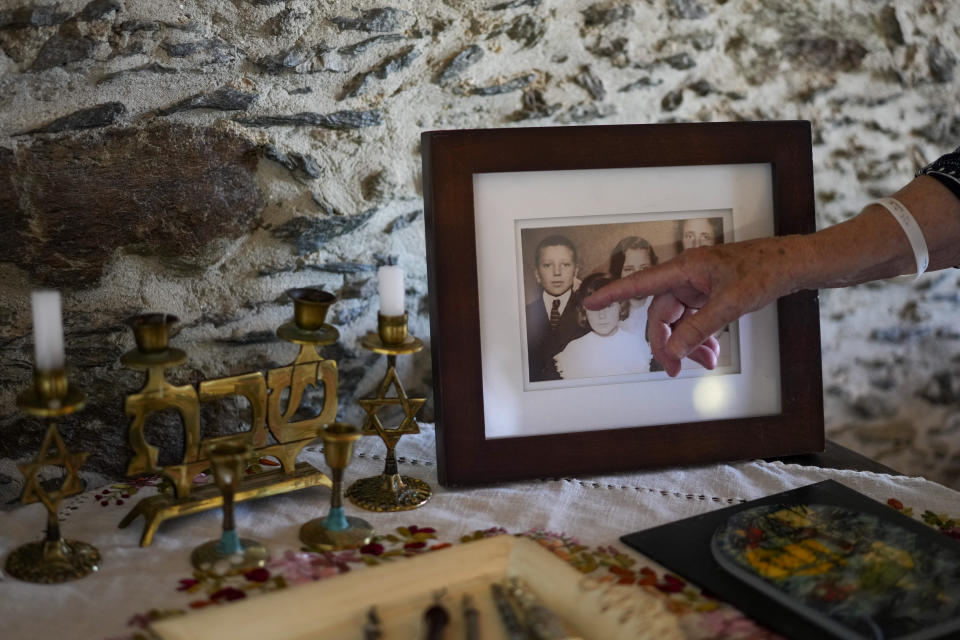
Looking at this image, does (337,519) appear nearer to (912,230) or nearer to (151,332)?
(151,332)

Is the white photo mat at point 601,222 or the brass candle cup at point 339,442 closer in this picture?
the brass candle cup at point 339,442

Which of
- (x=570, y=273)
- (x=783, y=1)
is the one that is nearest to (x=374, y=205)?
(x=570, y=273)

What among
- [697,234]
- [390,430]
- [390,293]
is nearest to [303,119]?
[390,293]

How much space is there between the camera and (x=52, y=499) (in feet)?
2.96

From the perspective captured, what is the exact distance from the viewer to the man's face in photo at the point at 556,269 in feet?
3.72

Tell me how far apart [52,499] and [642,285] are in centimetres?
74

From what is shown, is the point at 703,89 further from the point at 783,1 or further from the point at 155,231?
the point at 155,231

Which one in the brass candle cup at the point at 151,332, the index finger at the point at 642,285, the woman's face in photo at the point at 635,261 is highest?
the woman's face in photo at the point at 635,261

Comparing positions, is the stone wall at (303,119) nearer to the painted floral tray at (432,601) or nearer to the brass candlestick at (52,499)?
the brass candlestick at (52,499)

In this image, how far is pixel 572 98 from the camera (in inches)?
56.5

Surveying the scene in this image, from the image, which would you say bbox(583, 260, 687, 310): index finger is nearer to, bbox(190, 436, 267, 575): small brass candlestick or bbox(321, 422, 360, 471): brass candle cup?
bbox(321, 422, 360, 471): brass candle cup

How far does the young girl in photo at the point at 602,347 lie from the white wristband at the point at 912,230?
1.18 ft

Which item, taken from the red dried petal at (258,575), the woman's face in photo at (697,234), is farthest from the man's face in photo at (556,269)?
the red dried petal at (258,575)

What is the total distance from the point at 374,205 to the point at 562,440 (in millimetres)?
493
